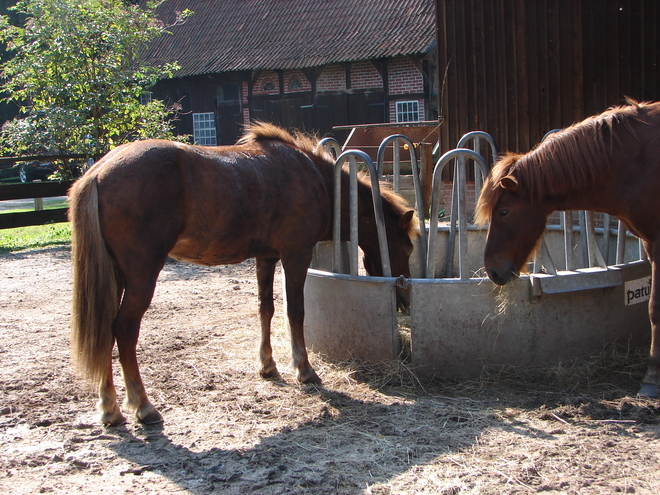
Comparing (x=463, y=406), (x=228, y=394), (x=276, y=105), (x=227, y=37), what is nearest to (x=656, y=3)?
(x=463, y=406)

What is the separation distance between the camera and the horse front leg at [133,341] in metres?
3.60

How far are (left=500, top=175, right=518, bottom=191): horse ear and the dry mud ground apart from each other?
49.6 inches

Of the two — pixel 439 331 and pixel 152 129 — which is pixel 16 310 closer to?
pixel 439 331

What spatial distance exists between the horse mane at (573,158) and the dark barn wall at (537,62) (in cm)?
452

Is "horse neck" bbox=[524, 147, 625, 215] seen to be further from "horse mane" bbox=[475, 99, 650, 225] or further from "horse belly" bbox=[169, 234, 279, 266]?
"horse belly" bbox=[169, 234, 279, 266]

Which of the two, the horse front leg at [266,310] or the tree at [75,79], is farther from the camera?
the tree at [75,79]

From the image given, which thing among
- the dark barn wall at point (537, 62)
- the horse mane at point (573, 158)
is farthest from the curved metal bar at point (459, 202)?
the dark barn wall at point (537, 62)

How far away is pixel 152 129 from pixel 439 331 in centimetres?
1078

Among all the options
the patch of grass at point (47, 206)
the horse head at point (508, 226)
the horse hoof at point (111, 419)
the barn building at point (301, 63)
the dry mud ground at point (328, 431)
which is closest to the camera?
the dry mud ground at point (328, 431)

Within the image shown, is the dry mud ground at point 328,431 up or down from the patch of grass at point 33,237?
down

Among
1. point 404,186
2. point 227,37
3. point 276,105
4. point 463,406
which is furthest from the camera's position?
point 227,37

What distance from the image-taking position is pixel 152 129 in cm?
1348

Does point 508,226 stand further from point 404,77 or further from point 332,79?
point 332,79

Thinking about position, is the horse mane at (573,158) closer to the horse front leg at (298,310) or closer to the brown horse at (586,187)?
the brown horse at (586,187)
